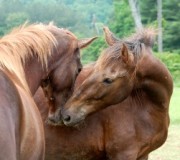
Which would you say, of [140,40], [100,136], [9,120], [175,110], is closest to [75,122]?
[100,136]

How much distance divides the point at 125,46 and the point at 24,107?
1.62m

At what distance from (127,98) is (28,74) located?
3.96ft

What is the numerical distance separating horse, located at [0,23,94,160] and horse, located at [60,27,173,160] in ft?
0.82

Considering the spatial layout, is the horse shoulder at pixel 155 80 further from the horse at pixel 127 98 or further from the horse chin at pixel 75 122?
the horse chin at pixel 75 122

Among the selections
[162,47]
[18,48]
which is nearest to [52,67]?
[18,48]

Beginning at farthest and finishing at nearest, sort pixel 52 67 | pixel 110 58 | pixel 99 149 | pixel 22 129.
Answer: pixel 99 149
pixel 110 58
pixel 52 67
pixel 22 129

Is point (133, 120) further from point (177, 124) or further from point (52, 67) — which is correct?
point (177, 124)

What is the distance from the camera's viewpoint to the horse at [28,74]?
275cm

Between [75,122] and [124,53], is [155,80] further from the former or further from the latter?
[75,122]

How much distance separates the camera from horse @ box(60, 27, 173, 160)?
4602 millimetres

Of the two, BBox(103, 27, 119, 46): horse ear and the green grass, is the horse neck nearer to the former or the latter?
BBox(103, 27, 119, 46): horse ear

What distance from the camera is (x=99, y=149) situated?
4891mm

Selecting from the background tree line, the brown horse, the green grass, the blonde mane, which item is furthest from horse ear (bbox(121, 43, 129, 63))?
the background tree line

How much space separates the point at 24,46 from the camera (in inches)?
152
